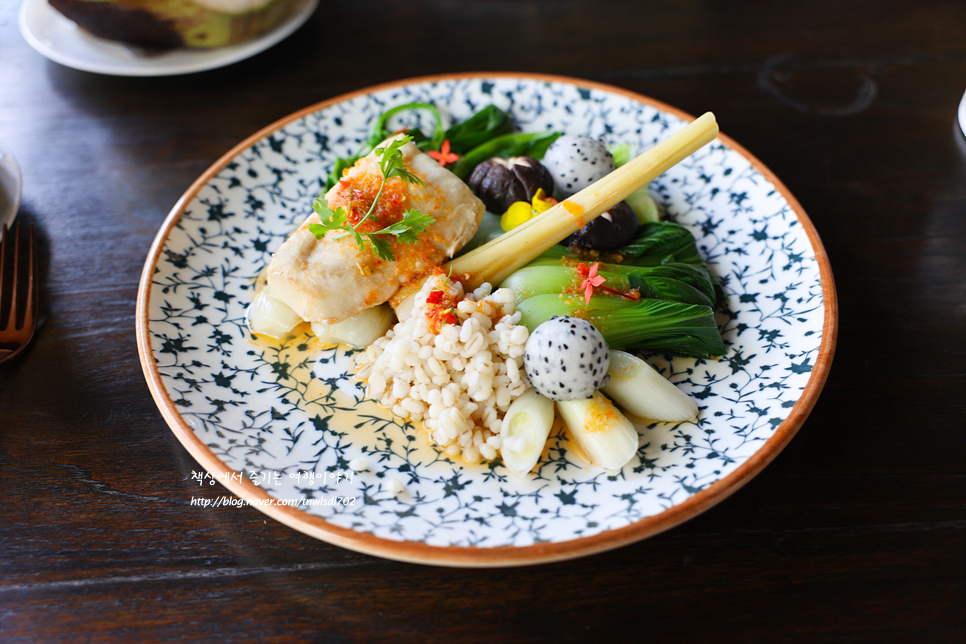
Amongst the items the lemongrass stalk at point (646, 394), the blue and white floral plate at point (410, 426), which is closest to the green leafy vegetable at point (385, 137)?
the blue and white floral plate at point (410, 426)

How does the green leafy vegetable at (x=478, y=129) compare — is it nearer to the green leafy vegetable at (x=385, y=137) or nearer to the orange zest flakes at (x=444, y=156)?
the green leafy vegetable at (x=385, y=137)

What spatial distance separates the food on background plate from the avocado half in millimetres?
1643

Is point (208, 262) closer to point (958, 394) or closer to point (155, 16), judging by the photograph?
point (155, 16)

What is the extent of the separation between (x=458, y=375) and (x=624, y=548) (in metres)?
0.73

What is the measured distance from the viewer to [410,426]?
6.90 feet

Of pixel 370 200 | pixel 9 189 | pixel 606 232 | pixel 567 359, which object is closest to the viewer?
pixel 567 359

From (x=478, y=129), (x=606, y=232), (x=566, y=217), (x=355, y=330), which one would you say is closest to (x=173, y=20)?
(x=478, y=129)

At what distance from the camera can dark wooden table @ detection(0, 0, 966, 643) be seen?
5.50 ft

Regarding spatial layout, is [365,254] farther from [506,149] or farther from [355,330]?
[506,149]

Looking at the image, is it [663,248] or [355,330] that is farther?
[663,248]

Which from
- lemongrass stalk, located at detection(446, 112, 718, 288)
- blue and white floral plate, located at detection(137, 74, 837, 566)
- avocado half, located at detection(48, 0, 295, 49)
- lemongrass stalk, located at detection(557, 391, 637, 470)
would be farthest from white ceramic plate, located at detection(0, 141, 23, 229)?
lemongrass stalk, located at detection(557, 391, 637, 470)

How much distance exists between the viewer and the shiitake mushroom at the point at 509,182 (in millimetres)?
2498

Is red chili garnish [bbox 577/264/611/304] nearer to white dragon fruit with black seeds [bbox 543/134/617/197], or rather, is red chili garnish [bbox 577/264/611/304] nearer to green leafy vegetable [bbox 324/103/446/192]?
white dragon fruit with black seeds [bbox 543/134/617/197]

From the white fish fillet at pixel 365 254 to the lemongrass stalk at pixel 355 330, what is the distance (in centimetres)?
8
